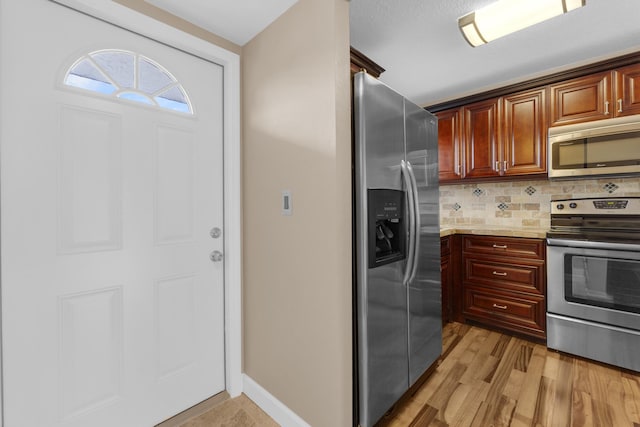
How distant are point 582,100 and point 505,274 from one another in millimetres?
1549

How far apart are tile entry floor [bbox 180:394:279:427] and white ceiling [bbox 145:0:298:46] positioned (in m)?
2.20

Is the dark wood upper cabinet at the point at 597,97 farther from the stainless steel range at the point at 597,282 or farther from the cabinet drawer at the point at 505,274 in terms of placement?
the cabinet drawer at the point at 505,274

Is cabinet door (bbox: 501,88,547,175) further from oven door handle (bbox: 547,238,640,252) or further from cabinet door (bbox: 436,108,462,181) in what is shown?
oven door handle (bbox: 547,238,640,252)

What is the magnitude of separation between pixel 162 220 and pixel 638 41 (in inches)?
134

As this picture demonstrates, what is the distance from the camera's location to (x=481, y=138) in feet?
9.19

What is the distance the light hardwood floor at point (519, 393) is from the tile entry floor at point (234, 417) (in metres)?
0.66

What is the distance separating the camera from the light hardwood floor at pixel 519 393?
1550 millimetres

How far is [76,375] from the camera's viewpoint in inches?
51.0

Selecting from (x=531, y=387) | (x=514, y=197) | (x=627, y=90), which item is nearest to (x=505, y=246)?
(x=514, y=197)

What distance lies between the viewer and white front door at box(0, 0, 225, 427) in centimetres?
117

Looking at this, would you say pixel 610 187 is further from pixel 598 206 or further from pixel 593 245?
pixel 593 245

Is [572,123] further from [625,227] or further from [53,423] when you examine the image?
[53,423]

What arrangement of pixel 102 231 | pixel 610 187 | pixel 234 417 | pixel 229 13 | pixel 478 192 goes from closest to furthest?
pixel 102 231, pixel 229 13, pixel 234 417, pixel 610 187, pixel 478 192

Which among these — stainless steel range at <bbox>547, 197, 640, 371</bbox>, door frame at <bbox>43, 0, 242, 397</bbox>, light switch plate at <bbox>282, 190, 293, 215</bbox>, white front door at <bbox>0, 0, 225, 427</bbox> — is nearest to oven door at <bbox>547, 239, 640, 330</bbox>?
stainless steel range at <bbox>547, 197, 640, 371</bbox>
